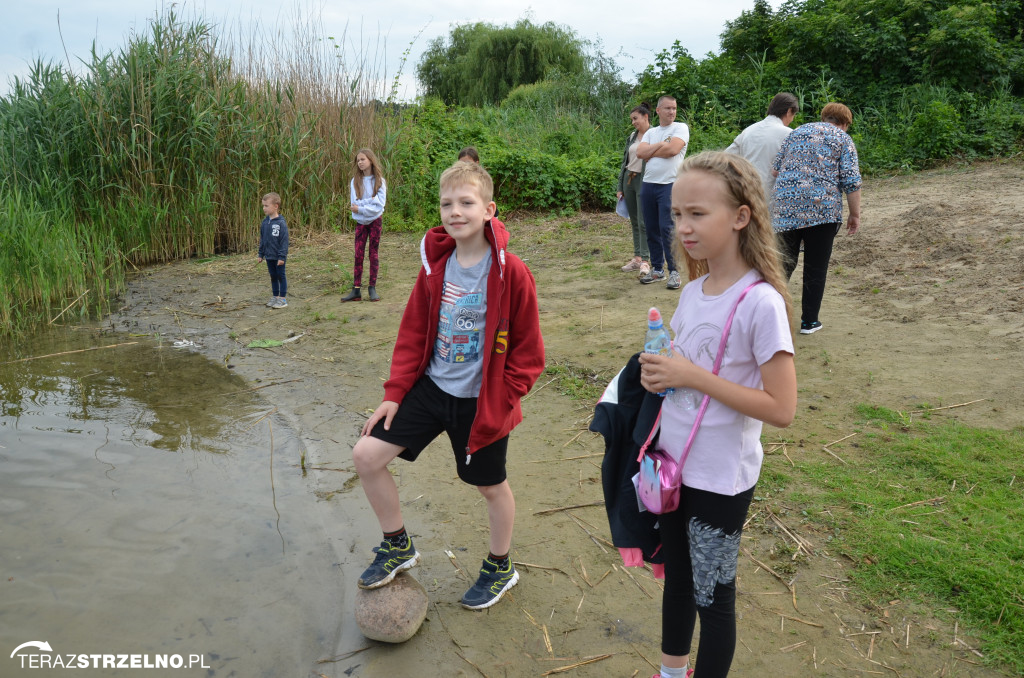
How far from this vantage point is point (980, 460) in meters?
4.37

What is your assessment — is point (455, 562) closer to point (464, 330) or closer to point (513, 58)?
point (464, 330)

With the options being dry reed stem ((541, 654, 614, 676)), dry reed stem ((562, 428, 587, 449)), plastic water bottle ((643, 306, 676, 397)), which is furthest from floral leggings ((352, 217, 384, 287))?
plastic water bottle ((643, 306, 676, 397))

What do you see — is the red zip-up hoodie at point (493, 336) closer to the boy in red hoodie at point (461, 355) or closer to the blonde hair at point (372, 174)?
the boy in red hoodie at point (461, 355)

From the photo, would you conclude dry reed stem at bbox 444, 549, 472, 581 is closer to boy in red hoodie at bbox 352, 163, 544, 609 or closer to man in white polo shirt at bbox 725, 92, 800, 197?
boy in red hoodie at bbox 352, 163, 544, 609

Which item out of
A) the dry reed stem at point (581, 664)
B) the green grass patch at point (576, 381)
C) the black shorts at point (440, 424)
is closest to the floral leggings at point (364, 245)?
the green grass patch at point (576, 381)

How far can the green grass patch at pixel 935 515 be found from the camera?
3199mm

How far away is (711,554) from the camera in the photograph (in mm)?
2273

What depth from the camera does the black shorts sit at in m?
3.09

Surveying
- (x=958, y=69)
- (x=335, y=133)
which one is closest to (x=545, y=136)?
(x=335, y=133)

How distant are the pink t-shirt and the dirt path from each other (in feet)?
3.78

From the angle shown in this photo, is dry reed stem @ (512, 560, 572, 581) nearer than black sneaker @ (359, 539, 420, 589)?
No

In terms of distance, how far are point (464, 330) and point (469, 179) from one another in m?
0.62

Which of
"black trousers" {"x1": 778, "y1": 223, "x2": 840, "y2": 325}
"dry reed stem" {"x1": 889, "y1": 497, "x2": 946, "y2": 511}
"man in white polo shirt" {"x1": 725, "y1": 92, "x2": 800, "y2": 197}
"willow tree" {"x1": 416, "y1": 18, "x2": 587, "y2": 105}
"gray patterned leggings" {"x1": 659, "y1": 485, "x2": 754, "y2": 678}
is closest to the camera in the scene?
"gray patterned leggings" {"x1": 659, "y1": 485, "x2": 754, "y2": 678}

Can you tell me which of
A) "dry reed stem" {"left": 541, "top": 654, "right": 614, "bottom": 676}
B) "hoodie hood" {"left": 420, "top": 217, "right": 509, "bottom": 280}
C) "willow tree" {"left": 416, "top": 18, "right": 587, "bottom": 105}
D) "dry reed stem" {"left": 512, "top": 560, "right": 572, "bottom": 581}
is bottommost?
→ "dry reed stem" {"left": 541, "top": 654, "right": 614, "bottom": 676}
